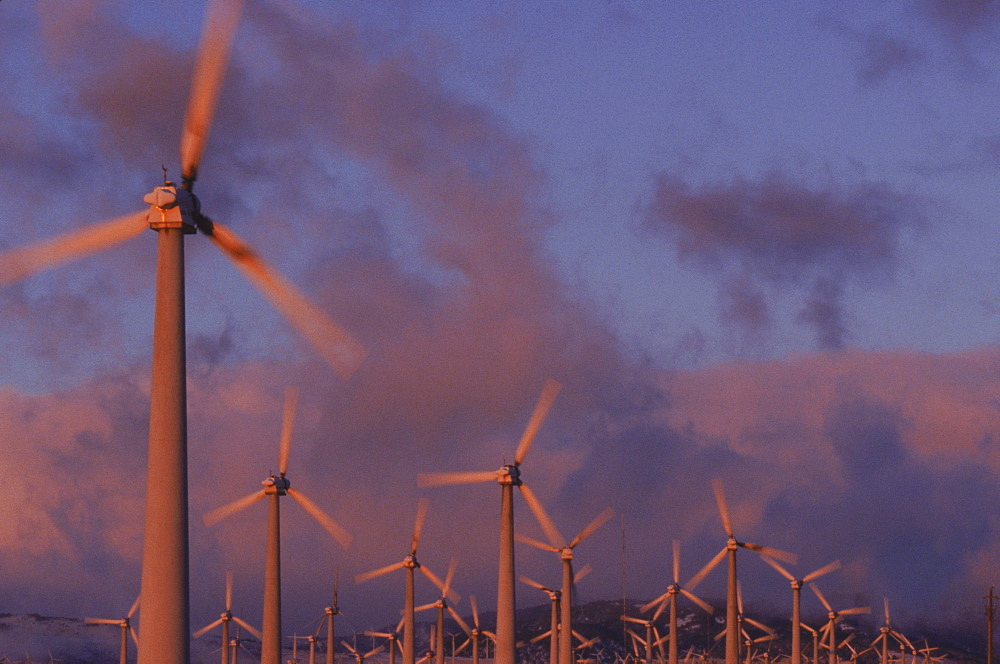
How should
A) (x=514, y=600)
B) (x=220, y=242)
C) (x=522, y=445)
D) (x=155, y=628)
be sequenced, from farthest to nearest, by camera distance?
(x=522, y=445)
(x=514, y=600)
(x=220, y=242)
(x=155, y=628)

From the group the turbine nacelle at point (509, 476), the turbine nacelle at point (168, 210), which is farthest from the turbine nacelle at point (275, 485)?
the turbine nacelle at point (168, 210)

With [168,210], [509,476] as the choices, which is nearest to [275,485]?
[509,476]

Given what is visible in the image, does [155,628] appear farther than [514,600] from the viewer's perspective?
No

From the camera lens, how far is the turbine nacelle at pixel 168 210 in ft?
134

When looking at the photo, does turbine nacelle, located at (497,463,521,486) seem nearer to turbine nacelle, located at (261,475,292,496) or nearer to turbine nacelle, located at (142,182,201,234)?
turbine nacelle, located at (261,475,292,496)

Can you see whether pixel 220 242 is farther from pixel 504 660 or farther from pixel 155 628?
pixel 504 660

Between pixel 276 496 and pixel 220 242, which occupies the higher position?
pixel 276 496

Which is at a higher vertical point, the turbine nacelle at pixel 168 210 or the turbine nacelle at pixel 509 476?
the turbine nacelle at pixel 509 476

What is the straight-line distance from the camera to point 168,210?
40.9 metres

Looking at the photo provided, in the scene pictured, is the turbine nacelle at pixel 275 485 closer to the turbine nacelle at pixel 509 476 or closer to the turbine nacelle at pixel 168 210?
the turbine nacelle at pixel 509 476

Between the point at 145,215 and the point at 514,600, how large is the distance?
58790 millimetres

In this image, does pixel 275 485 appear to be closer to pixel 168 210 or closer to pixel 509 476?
pixel 509 476

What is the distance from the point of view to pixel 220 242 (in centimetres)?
4438

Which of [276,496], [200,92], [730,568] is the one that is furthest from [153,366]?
[730,568]
